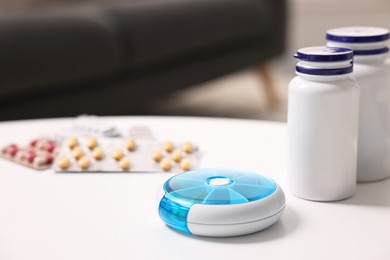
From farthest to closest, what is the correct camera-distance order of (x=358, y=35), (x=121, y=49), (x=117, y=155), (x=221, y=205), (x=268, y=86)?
(x=268, y=86), (x=121, y=49), (x=117, y=155), (x=358, y=35), (x=221, y=205)

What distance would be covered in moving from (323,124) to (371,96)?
0.09 metres

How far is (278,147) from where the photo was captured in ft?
2.76

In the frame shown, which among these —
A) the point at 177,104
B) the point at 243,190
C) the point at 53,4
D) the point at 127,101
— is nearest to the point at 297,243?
the point at 243,190

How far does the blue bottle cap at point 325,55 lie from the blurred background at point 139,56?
1.07 meters

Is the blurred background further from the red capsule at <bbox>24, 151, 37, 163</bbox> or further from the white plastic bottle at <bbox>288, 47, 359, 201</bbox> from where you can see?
the white plastic bottle at <bbox>288, 47, 359, 201</bbox>

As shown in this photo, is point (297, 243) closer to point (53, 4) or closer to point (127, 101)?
point (127, 101)

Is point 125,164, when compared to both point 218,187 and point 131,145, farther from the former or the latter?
point 218,187

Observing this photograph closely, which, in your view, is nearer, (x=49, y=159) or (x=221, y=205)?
(x=221, y=205)

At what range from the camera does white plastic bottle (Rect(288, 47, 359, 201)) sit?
62 cm

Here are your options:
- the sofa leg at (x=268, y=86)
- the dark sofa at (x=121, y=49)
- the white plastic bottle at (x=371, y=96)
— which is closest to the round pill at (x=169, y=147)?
the white plastic bottle at (x=371, y=96)

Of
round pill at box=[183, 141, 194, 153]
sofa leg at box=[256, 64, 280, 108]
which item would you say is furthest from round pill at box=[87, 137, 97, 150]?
sofa leg at box=[256, 64, 280, 108]

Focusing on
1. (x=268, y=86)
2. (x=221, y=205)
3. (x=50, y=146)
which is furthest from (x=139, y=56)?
(x=221, y=205)

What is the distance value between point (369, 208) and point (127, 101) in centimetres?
133

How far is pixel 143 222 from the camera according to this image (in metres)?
0.62
